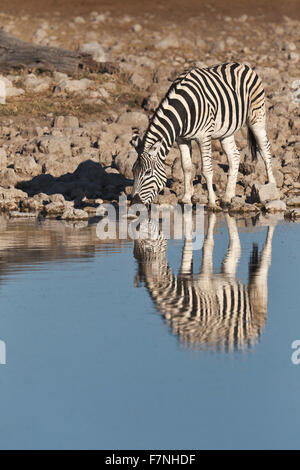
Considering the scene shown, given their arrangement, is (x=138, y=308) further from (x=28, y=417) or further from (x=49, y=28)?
(x=49, y=28)

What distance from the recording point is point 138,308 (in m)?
7.56

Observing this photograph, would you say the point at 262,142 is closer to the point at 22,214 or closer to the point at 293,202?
the point at 293,202

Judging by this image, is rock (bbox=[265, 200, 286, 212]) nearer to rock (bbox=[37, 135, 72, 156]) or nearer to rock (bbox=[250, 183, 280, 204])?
rock (bbox=[250, 183, 280, 204])

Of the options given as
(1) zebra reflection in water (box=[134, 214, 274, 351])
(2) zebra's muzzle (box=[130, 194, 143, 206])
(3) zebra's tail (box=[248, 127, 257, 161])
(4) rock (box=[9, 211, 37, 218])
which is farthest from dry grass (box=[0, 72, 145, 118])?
(1) zebra reflection in water (box=[134, 214, 274, 351])

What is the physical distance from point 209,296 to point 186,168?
7.94 m

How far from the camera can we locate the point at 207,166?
15.6 m

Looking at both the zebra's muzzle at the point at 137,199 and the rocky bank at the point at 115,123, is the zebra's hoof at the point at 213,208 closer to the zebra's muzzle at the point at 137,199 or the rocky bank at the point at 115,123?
the rocky bank at the point at 115,123

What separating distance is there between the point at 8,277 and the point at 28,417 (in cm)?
428

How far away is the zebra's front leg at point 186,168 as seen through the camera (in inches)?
617

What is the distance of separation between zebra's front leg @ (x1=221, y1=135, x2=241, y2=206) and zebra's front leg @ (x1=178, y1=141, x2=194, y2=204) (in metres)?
0.63

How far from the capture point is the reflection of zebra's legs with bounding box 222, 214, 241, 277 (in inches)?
374

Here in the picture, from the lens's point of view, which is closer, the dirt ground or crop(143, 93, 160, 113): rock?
crop(143, 93, 160, 113): rock

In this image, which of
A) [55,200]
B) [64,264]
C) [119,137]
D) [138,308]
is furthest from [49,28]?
[138,308]

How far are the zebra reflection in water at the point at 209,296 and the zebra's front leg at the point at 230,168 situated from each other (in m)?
4.81
